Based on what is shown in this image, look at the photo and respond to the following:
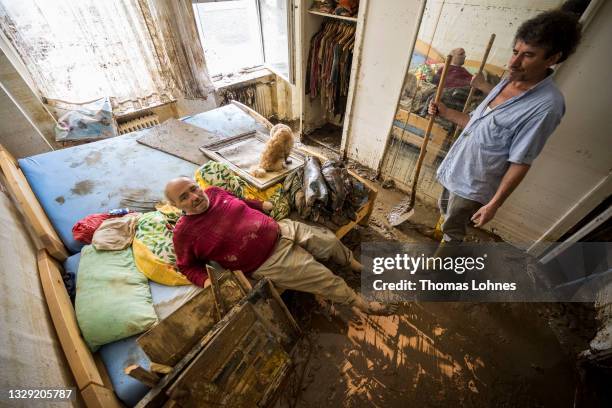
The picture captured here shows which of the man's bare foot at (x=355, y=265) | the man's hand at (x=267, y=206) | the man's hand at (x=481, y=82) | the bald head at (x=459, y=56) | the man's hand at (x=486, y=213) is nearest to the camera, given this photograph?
the man's hand at (x=486, y=213)

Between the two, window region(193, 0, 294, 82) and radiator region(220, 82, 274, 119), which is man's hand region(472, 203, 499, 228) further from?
radiator region(220, 82, 274, 119)

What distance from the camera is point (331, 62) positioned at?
3.35 meters

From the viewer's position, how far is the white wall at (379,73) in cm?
238

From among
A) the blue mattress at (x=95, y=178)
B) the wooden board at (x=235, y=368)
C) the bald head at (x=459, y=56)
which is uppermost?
the bald head at (x=459, y=56)

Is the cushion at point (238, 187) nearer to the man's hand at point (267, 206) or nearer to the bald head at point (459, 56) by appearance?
the man's hand at point (267, 206)

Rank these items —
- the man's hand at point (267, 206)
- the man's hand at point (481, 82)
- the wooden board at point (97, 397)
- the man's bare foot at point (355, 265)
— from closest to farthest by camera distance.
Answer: the wooden board at point (97, 397) < the man's hand at point (481, 82) < the man's hand at point (267, 206) < the man's bare foot at point (355, 265)

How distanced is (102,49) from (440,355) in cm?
453

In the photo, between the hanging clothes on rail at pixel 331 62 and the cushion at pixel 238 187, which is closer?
the cushion at pixel 238 187

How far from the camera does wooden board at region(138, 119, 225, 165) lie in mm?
2498

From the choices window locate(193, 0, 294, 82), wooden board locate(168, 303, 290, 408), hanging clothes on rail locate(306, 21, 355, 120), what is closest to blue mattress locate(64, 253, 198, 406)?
wooden board locate(168, 303, 290, 408)

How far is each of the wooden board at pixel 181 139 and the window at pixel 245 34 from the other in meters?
1.68

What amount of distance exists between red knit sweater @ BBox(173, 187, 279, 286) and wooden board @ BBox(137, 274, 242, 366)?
0.18 metres


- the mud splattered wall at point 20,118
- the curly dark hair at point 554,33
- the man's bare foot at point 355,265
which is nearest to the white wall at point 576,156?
the curly dark hair at point 554,33

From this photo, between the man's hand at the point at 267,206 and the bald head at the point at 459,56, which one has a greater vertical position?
the bald head at the point at 459,56
